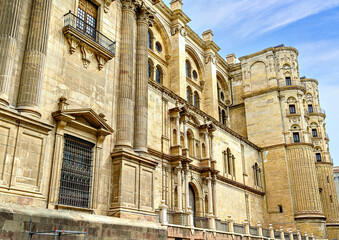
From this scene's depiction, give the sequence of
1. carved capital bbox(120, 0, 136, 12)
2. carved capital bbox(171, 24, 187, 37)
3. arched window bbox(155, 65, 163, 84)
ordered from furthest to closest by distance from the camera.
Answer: carved capital bbox(171, 24, 187, 37), arched window bbox(155, 65, 163, 84), carved capital bbox(120, 0, 136, 12)

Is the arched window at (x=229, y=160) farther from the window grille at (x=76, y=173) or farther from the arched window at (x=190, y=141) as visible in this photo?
the window grille at (x=76, y=173)

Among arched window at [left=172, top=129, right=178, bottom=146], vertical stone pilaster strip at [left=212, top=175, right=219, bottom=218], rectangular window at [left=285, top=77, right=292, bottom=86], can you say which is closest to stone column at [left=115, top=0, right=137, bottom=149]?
arched window at [left=172, top=129, right=178, bottom=146]

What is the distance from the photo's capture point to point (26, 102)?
12.1 metres

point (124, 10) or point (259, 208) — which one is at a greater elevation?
point (124, 10)

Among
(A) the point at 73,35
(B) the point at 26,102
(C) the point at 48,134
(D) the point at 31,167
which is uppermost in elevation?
(A) the point at 73,35

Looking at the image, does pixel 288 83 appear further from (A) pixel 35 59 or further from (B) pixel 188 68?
(A) pixel 35 59

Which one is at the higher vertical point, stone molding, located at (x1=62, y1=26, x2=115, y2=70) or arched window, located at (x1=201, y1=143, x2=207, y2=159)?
stone molding, located at (x1=62, y1=26, x2=115, y2=70)

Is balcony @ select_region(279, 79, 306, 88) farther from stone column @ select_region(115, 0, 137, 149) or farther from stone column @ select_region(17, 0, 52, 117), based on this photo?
stone column @ select_region(17, 0, 52, 117)

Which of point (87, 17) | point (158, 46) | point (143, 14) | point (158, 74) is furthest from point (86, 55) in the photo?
point (158, 46)

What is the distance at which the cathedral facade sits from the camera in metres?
11.7

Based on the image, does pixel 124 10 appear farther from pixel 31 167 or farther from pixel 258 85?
pixel 258 85

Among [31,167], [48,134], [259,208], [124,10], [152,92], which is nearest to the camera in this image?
[31,167]

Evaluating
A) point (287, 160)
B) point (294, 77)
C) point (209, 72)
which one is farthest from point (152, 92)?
point (294, 77)

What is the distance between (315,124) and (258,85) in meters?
17.5
